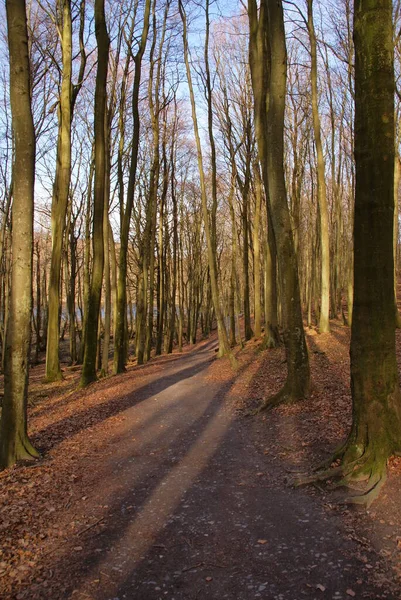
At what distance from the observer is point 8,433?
6.14 meters

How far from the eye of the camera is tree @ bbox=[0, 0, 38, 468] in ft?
20.2

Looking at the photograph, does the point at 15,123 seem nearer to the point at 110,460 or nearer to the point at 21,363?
the point at 21,363

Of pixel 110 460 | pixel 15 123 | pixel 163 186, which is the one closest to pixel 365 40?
pixel 15 123

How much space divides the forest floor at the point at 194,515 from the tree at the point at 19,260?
57 cm

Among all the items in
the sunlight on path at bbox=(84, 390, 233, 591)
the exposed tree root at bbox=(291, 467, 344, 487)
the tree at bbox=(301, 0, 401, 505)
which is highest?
the tree at bbox=(301, 0, 401, 505)

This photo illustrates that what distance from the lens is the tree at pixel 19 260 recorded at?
20.2 ft

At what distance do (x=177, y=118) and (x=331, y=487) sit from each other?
22.3 meters

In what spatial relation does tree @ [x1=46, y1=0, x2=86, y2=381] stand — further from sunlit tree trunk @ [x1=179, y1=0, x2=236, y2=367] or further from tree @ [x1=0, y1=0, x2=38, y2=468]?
tree @ [x1=0, y1=0, x2=38, y2=468]

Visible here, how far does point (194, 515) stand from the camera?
4.52 meters

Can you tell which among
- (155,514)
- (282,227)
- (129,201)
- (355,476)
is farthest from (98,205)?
(355,476)

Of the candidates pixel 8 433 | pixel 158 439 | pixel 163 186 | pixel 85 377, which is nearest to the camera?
pixel 8 433

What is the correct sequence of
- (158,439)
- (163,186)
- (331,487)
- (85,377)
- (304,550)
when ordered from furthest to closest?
(163,186) < (85,377) < (158,439) < (331,487) < (304,550)

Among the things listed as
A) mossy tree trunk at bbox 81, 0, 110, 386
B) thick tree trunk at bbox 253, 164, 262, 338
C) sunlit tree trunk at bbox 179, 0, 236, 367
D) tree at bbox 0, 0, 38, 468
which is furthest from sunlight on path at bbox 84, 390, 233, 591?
thick tree trunk at bbox 253, 164, 262, 338

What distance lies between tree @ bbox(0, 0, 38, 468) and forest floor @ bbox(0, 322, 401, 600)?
57 cm
